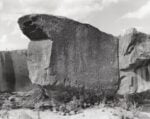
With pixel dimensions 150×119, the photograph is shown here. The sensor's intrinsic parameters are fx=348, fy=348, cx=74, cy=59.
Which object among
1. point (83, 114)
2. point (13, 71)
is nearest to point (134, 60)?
point (83, 114)

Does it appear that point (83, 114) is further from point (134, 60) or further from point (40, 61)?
point (134, 60)

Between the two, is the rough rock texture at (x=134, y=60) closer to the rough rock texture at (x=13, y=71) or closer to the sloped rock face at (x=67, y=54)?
the sloped rock face at (x=67, y=54)

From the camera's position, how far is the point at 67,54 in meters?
6.79

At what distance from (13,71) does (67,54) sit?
5.75ft

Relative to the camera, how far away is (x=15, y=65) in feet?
26.1

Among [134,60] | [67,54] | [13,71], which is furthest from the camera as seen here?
[13,71]

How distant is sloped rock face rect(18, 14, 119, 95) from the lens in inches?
258

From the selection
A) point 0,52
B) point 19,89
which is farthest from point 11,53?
point 19,89

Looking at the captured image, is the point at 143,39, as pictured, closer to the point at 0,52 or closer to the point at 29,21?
the point at 29,21

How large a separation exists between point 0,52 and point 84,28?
209 centimetres

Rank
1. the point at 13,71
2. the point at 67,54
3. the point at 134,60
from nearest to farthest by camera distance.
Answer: the point at 67,54, the point at 134,60, the point at 13,71

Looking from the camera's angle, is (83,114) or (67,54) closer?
(83,114)

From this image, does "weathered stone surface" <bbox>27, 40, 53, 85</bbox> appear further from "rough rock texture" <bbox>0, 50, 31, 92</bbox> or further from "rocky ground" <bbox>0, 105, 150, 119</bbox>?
"rough rock texture" <bbox>0, 50, 31, 92</bbox>

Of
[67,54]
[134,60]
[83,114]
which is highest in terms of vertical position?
[67,54]
